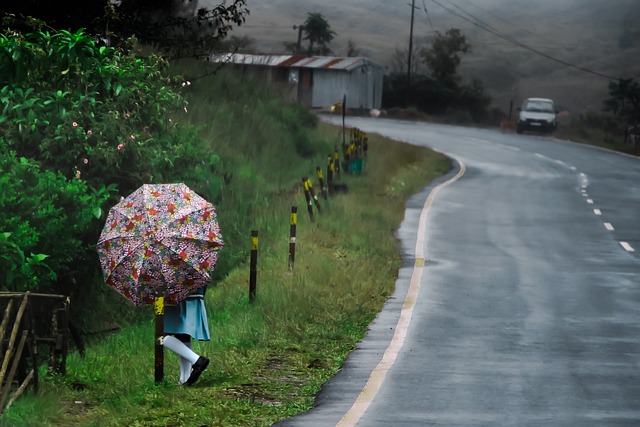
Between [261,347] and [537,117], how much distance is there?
60.6 meters

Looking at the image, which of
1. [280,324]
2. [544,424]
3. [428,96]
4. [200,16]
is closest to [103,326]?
[280,324]

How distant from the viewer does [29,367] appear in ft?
50.0

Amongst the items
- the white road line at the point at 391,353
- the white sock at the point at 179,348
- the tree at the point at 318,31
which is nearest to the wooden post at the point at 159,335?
the white sock at the point at 179,348

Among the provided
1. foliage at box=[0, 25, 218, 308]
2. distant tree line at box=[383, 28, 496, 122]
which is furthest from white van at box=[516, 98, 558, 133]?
foliage at box=[0, 25, 218, 308]

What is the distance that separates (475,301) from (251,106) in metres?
28.9

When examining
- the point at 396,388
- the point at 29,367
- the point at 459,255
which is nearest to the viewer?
the point at 396,388

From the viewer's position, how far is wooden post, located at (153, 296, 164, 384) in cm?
1152

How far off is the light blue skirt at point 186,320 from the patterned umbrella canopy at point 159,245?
0.12m

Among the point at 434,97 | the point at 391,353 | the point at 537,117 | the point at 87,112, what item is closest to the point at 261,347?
the point at 391,353

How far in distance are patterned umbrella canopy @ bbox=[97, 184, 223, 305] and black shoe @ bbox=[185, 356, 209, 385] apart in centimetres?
61

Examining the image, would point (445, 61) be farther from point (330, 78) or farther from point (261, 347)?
point (261, 347)

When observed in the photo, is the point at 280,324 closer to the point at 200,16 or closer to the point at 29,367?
the point at 29,367

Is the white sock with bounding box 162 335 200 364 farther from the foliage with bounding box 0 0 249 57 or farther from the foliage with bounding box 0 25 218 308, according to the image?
the foliage with bounding box 0 0 249 57

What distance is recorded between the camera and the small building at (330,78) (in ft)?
305
